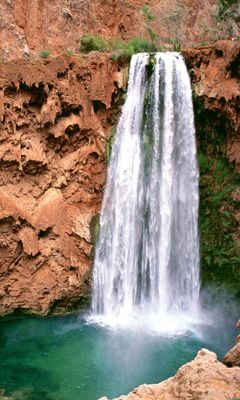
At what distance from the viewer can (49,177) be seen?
12867mm

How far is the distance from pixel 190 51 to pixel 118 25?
901 centimetres

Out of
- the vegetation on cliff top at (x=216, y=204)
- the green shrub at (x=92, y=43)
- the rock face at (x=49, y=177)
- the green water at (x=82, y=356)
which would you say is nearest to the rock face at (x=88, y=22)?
the green shrub at (x=92, y=43)

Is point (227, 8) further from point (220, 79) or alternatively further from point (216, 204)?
point (216, 204)

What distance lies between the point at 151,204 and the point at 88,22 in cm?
1106

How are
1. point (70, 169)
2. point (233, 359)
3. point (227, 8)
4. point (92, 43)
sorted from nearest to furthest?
point (233, 359)
point (70, 169)
point (227, 8)
point (92, 43)

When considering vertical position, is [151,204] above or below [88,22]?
below

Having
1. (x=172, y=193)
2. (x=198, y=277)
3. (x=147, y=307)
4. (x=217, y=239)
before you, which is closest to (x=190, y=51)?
(x=172, y=193)

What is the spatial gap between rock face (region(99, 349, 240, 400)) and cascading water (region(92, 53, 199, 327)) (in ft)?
26.7

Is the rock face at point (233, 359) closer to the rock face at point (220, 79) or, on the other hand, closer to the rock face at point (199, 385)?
the rock face at point (199, 385)

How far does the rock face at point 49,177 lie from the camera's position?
12359 millimetres

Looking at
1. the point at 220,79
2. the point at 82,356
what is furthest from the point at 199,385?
the point at 220,79

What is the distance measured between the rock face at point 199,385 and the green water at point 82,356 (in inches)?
166

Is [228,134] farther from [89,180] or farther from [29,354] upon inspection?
[29,354]

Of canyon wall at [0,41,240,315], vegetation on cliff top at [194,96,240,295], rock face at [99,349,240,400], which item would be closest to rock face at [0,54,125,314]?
canyon wall at [0,41,240,315]
